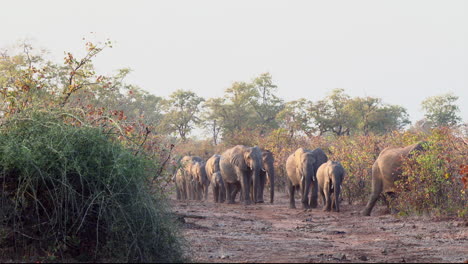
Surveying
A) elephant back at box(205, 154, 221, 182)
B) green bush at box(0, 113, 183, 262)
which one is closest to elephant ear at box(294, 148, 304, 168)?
elephant back at box(205, 154, 221, 182)

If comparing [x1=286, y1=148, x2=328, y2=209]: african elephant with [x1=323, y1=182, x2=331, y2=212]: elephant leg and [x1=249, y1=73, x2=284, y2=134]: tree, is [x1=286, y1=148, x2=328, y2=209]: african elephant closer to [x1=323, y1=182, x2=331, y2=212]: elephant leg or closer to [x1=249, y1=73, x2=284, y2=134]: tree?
[x1=323, y1=182, x2=331, y2=212]: elephant leg

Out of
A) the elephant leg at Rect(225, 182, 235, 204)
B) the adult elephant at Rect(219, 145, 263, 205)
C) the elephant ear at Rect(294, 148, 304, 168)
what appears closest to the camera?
the elephant ear at Rect(294, 148, 304, 168)

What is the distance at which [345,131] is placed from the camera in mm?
49531

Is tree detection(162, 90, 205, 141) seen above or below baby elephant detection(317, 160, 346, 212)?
above

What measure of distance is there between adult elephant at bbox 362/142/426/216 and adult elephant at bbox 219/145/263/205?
6329 millimetres

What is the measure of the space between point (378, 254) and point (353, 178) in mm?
10879

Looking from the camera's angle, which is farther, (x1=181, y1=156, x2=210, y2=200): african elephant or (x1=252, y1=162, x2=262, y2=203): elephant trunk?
(x1=181, y1=156, x2=210, y2=200): african elephant

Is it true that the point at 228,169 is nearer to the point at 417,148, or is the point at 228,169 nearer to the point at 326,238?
the point at 417,148

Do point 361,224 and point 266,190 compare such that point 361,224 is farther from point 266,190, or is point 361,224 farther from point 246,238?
point 266,190

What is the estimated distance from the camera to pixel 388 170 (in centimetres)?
1669

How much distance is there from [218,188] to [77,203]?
1858 centimetres

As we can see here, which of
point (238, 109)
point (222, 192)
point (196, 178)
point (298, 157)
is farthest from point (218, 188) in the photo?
point (238, 109)

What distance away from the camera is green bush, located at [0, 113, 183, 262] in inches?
305

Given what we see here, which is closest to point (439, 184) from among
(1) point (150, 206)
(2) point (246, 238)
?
(2) point (246, 238)
